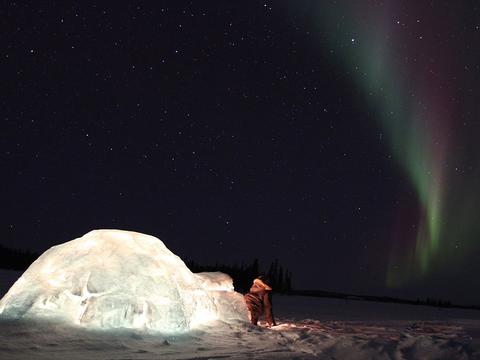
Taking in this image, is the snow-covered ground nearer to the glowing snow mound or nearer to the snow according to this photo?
the snow

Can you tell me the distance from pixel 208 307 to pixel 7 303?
453 centimetres

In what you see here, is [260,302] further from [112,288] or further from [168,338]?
[112,288]

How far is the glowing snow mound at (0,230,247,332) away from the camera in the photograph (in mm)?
9695

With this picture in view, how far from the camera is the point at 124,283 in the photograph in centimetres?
1004

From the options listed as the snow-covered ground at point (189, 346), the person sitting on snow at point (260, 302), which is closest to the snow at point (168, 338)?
the snow-covered ground at point (189, 346)

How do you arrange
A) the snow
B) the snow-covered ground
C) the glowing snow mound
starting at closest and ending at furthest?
the snow-covered ground
the snow
the glowing snow mound

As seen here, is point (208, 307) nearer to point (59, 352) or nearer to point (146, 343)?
point (146, 343)

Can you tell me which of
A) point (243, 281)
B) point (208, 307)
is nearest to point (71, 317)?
point (208, 307)

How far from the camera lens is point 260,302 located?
12.7 meters

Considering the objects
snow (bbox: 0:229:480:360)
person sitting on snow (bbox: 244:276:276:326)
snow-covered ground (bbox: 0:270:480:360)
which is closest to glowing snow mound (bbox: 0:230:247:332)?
snow (bbox: 0:229:480:360)

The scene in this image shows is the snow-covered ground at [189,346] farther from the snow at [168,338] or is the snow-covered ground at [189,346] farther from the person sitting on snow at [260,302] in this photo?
the person sitting on snow at [260,302]

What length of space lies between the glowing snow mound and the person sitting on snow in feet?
2.40

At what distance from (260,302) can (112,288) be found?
14.3ft

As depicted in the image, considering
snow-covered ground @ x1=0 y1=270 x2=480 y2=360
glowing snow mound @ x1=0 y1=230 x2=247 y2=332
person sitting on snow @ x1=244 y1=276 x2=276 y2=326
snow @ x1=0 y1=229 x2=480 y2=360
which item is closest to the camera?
snow-covered ground @ x1=0 y1=270 x2=480 y2=360
